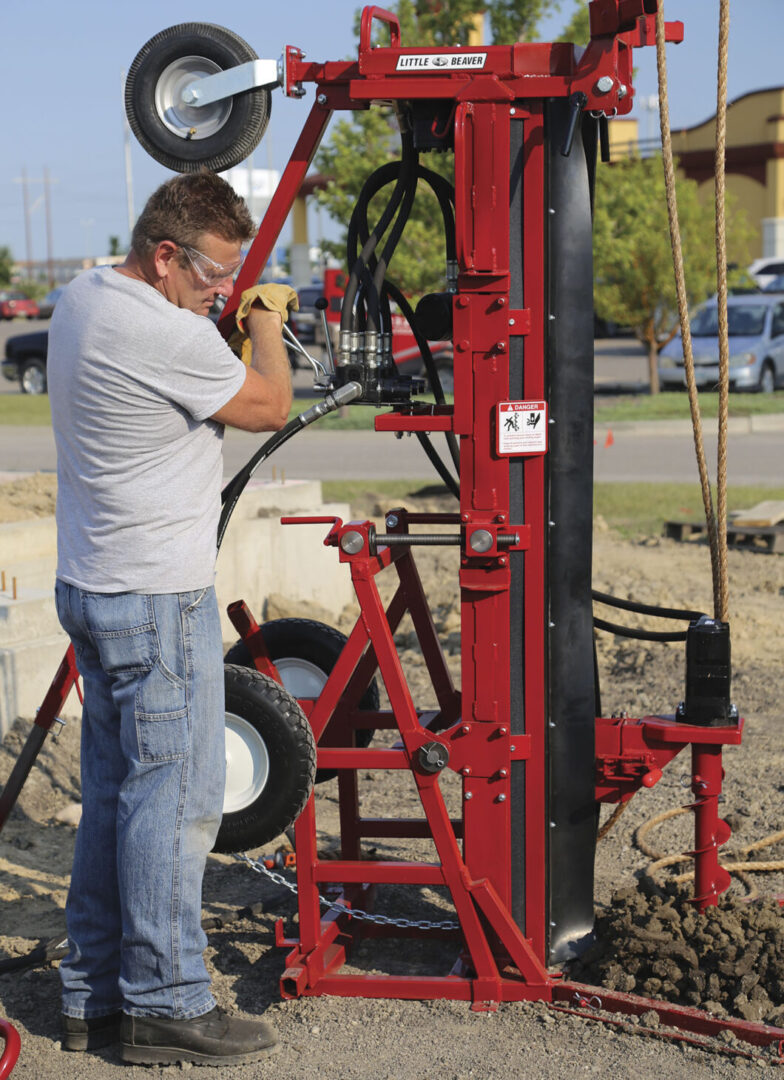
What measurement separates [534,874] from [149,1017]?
1.11 m

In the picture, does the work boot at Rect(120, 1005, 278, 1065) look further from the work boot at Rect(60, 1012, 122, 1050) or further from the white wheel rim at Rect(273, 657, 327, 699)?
the white wheel rim at Rect(273, 657, 327, 699)

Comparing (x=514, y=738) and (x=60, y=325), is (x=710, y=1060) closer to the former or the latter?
(x=514, y=738)

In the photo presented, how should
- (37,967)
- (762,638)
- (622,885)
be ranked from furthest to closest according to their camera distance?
(762,638), (622,885), (37,967)

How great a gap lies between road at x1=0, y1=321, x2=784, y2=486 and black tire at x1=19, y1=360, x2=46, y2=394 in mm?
6082

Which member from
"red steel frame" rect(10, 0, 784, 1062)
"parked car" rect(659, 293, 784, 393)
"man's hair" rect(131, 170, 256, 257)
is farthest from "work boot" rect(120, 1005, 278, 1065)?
"parked car" rect(659, 293, 784, 393)

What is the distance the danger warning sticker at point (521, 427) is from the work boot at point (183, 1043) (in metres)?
1.71

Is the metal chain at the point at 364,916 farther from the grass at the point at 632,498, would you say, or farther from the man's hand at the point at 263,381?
the grass at the point at 632,498

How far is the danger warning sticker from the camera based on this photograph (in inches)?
137

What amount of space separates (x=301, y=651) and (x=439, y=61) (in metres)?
1.83

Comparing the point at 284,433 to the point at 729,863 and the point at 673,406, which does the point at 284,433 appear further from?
the point at 673,406

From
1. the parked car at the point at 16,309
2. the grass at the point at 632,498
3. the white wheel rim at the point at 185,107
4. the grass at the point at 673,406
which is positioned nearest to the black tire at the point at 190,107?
the white wheel rim at the point at 185,107

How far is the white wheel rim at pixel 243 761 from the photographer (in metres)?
3.67

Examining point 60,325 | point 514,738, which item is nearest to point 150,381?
point 60,325

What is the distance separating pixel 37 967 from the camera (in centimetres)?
406
